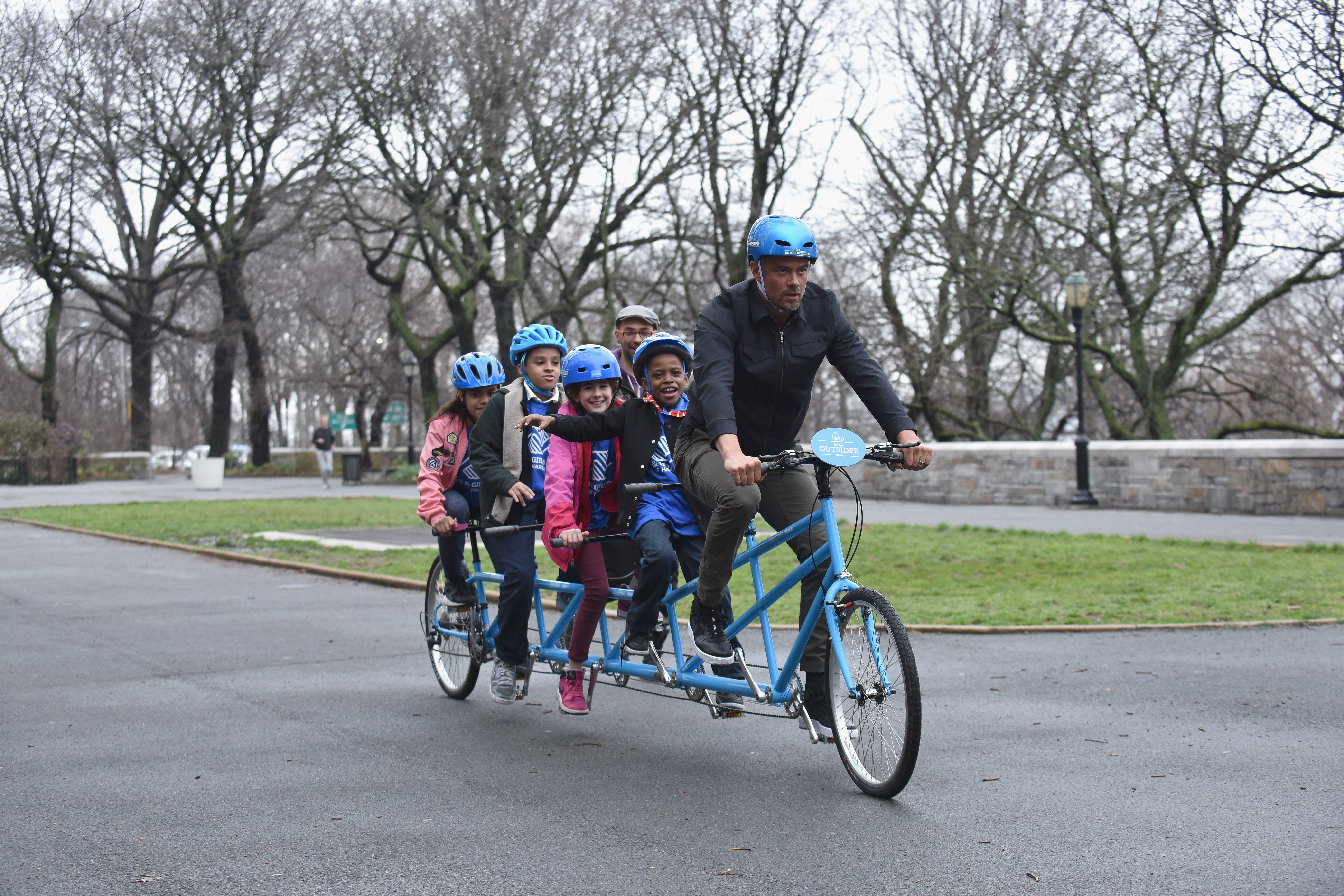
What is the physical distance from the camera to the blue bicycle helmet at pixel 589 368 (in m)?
5.57

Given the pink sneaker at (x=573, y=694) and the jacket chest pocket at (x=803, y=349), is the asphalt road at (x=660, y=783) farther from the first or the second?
the jacket chest pocket at (x=803, y=349)

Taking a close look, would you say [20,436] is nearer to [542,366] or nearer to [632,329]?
[632,329]

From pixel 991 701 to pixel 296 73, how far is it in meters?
28.8

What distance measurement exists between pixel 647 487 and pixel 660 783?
3.93 feet

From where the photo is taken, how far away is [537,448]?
19.8ft

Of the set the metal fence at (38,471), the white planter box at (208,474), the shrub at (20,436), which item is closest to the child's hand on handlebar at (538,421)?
the white planter box at (208,474)

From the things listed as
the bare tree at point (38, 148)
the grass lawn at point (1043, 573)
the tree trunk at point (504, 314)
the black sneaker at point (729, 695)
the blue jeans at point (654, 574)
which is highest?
the bare tree at point (38, 148)

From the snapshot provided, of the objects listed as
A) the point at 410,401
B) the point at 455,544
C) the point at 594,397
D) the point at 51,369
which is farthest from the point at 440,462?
the point at 51,369

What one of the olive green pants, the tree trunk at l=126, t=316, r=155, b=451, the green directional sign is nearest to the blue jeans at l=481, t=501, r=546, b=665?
the olive green pants

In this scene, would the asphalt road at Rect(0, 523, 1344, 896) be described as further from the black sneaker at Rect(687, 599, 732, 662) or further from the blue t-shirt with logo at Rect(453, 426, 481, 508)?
the blue t-shirt with logo at Rect(453, 426, 481, 508)

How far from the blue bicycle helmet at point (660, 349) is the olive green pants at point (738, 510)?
1.60ft

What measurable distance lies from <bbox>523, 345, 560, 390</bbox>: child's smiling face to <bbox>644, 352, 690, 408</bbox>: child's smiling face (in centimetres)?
66

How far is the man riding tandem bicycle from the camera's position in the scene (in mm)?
4395

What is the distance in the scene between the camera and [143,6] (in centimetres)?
3222
